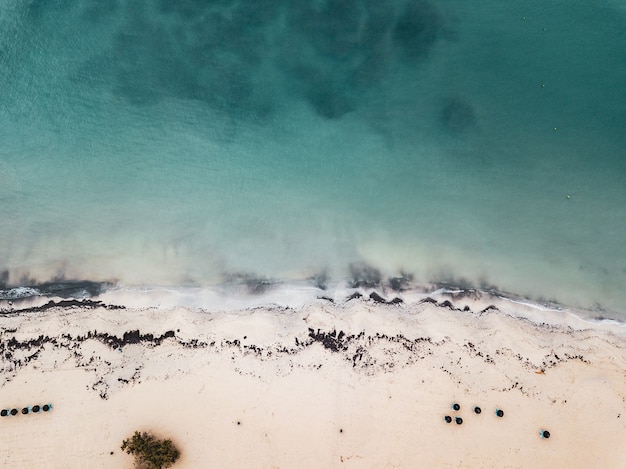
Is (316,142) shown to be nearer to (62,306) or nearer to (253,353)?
(253,353)

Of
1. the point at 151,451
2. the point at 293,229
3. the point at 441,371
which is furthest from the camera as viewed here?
the point at 293,229

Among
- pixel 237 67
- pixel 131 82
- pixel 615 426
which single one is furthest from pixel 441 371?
pixel 131 82

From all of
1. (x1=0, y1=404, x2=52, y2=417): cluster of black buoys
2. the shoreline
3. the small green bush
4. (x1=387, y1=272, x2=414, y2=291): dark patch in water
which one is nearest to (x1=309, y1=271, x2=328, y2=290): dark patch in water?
the shoreline

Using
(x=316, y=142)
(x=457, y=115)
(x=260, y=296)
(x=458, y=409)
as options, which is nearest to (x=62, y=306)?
(x=260, y=296)

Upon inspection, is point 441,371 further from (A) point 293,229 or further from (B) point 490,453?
(A) point 293,229

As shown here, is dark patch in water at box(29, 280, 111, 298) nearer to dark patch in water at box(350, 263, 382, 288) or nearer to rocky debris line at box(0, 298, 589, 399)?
rocky debris line at box(0, 298, 589, 399)
